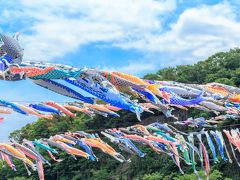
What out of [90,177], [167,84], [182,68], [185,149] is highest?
[182,68]

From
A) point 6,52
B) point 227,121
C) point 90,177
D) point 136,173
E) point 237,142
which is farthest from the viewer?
point 90,177

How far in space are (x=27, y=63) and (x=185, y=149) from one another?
20.0ft

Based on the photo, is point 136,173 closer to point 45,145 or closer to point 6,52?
point 45,145

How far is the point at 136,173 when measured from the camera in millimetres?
26188

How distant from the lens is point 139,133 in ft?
41.8

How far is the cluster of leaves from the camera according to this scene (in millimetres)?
26297

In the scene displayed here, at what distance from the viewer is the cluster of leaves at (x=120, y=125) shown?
2630 cm

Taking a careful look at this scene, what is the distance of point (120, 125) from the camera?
29.9 metres

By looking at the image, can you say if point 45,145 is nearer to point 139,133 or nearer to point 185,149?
point 139,133

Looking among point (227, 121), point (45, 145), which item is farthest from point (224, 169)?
point (45, 145)

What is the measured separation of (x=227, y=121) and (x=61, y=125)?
12941 mm

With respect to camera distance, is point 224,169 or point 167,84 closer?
point 167,84

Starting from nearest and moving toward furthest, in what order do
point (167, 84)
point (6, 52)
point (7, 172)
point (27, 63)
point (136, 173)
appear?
1. point (6, 52)
2. point (27, 63)
3. point (167, 84)
4. point (136, 173)
5. point (7, 172)

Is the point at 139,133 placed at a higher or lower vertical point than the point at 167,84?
lower
